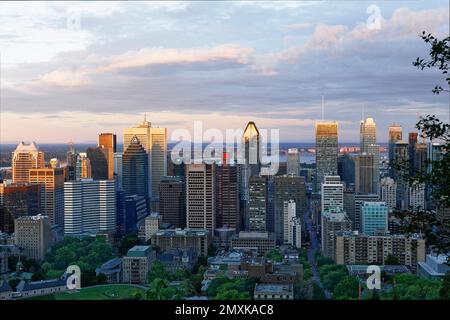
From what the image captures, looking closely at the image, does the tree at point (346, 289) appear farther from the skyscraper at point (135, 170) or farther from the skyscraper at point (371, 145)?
the skyscraper at point (135, 170)

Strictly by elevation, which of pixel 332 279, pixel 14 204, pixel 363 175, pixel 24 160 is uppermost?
pixel 24 160

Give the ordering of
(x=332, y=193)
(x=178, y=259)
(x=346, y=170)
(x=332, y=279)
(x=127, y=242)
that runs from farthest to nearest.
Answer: (x=332, y=193) → (x=346, y=170) → (x=127, y=242) → (x=178, y=259) → (x=332, y=279)

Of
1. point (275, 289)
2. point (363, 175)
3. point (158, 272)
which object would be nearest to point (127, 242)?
point (158, 272)

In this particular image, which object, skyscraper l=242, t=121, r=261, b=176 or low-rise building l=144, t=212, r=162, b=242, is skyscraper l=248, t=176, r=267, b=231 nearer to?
skyscraper l=242, t=121, r=261, b=176

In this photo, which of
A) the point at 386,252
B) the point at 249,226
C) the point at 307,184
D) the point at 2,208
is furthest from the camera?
the point at 307,184

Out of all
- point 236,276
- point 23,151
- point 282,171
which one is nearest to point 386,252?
point 282,171

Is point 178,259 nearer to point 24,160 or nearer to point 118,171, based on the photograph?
point 24,160
